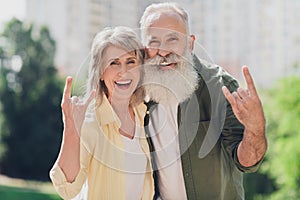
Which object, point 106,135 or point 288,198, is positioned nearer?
point 106,135

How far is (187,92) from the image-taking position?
6.36ft

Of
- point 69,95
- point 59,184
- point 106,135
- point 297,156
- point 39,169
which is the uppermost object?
point 69,95

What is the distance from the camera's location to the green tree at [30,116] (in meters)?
14.2

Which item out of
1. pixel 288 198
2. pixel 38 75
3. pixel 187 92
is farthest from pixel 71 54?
pixel 187 92

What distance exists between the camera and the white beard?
73.1 inches

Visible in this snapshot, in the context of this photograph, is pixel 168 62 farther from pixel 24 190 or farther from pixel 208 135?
pixel 24 190

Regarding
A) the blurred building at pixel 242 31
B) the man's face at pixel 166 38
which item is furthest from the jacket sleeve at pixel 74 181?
the blurred building at pixel 242 31

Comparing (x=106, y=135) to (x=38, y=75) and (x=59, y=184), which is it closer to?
(x=59, y=184)

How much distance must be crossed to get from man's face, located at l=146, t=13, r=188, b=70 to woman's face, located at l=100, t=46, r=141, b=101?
0.19ft

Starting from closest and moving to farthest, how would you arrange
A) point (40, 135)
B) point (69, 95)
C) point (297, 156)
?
1. point (69, 95)
2. point (297, 156)
3. point (40, 135)

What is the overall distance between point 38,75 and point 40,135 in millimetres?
1328

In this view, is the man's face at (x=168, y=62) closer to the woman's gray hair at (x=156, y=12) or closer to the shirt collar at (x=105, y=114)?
the woman's gray hair at (x=156, y=12)

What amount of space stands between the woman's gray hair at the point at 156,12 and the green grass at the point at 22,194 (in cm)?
1071

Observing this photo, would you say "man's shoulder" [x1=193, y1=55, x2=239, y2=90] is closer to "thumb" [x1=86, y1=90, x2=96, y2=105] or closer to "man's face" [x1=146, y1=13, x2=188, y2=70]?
"man's face" [x1=146, y1=13, x2=188, y2=70]
